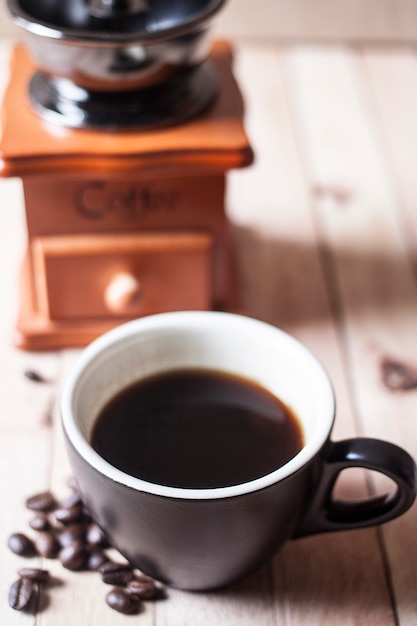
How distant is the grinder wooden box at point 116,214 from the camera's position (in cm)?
78

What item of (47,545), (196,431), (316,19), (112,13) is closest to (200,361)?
(196,431)

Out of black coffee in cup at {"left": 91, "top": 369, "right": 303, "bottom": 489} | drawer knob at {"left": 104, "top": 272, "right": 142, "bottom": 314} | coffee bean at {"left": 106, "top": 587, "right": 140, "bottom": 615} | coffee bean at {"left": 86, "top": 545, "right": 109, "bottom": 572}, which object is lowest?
coffee bean at {"left": 86, "top": 545, "right": 109, "bottom": 572}

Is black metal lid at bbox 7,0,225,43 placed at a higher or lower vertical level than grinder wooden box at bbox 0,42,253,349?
higher

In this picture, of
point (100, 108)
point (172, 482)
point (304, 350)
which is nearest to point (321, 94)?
point (100, 108)

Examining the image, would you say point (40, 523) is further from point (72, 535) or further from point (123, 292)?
point (123, 292)

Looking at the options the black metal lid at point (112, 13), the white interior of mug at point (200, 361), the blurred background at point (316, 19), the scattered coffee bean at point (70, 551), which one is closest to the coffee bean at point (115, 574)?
the scattered coffee bean at point (70, 551)

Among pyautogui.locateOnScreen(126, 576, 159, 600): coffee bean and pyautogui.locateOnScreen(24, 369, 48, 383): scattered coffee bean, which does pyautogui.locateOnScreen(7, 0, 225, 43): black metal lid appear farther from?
pyautogui.locateOnScreen(126, 576, 159, 600): coffee bean

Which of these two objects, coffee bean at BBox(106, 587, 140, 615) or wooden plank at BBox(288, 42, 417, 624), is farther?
wooden plank at BBox(288, 42, 417, 624)

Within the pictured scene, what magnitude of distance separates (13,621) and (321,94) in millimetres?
833

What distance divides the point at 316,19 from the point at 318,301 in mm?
578

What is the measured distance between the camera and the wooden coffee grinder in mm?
767

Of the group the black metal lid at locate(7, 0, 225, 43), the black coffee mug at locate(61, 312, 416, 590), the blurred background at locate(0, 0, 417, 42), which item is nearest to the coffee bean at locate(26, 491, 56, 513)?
A: the black coffee mug at locate(61, 312, 416, 590)

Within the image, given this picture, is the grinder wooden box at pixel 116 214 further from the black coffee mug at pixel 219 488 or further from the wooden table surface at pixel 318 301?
the black coffee mug at pixel 219 488

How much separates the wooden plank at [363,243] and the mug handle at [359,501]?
8 centimetres
